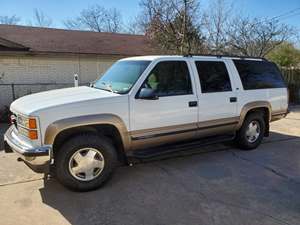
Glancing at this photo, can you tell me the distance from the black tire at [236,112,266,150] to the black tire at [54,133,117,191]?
3.04 meters

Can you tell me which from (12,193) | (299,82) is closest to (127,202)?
(12,193)

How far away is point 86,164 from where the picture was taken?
4047 mm

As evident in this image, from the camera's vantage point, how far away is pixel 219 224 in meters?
3.25

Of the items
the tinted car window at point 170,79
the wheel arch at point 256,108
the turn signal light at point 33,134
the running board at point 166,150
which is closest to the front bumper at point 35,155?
the turn signal light at point 33,134

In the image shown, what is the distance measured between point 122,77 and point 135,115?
821mm

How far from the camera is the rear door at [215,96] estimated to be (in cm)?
508

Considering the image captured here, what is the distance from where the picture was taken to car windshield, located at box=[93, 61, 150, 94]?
4441 mm

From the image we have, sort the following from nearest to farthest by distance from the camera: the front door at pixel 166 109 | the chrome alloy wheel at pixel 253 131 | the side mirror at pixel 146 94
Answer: the side mirror at pixel 146 94
the front door at pixel 166 109
the chrome alloy wheel at pixel 253 131

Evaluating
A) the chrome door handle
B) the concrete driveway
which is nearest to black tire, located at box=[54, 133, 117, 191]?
the concrete driveway

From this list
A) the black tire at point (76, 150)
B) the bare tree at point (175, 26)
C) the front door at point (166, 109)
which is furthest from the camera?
the bare tree at point (175, 26)

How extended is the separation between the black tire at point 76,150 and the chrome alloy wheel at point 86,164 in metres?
0.04

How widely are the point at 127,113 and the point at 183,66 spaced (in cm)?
143

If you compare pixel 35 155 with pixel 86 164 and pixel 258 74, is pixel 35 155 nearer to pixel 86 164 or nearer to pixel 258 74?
pixel 86 164

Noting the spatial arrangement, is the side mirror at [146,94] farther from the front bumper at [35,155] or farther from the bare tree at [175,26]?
the bare tree at [175,26]
